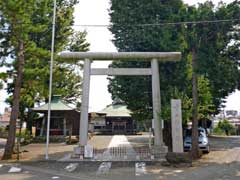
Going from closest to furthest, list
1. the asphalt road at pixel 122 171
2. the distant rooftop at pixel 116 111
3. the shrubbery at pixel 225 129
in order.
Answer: the asphalt road at pixel 122 171 < the shrubbery at pixel 225 129 < the distant rooftop at pixel 116 111

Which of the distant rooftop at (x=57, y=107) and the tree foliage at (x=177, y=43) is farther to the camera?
the distant rooftop at (x=57, y=107)

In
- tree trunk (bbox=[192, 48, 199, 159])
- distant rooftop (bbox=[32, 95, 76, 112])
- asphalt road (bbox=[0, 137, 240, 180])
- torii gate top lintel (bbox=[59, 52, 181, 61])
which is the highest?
torii gate top lintel (bbox=[59, 52, 181, 61])

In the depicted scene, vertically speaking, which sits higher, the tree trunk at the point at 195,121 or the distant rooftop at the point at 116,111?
the distant rooftop at the point at 116,111

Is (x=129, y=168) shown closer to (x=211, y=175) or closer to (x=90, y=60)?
(x=211, y=175)

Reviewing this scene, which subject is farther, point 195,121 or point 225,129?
point 225,129

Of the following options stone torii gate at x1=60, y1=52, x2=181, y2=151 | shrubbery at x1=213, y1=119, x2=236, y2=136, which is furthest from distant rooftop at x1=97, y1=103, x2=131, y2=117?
stone torii gate at x1=60, y1=52, x2=181, y2=151

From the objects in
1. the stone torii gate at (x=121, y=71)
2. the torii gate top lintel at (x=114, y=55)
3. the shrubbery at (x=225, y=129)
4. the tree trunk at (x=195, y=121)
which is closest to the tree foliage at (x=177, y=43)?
the tree trunk at (x=195, y=121)

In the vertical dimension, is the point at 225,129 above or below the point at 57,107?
below

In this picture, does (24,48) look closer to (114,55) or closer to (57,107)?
(114,55)

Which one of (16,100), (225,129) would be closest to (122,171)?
(16,100)

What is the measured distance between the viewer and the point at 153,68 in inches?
668

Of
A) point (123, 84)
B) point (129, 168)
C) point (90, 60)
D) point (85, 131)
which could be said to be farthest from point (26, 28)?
point (129, 168)

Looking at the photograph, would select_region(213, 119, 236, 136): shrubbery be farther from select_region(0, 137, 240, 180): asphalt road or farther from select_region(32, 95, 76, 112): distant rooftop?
select_region(0, 137, 240, 180): asphalt road

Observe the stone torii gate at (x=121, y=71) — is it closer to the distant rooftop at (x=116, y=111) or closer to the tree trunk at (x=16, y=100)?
the tree trunk at (x=16, y=100)
